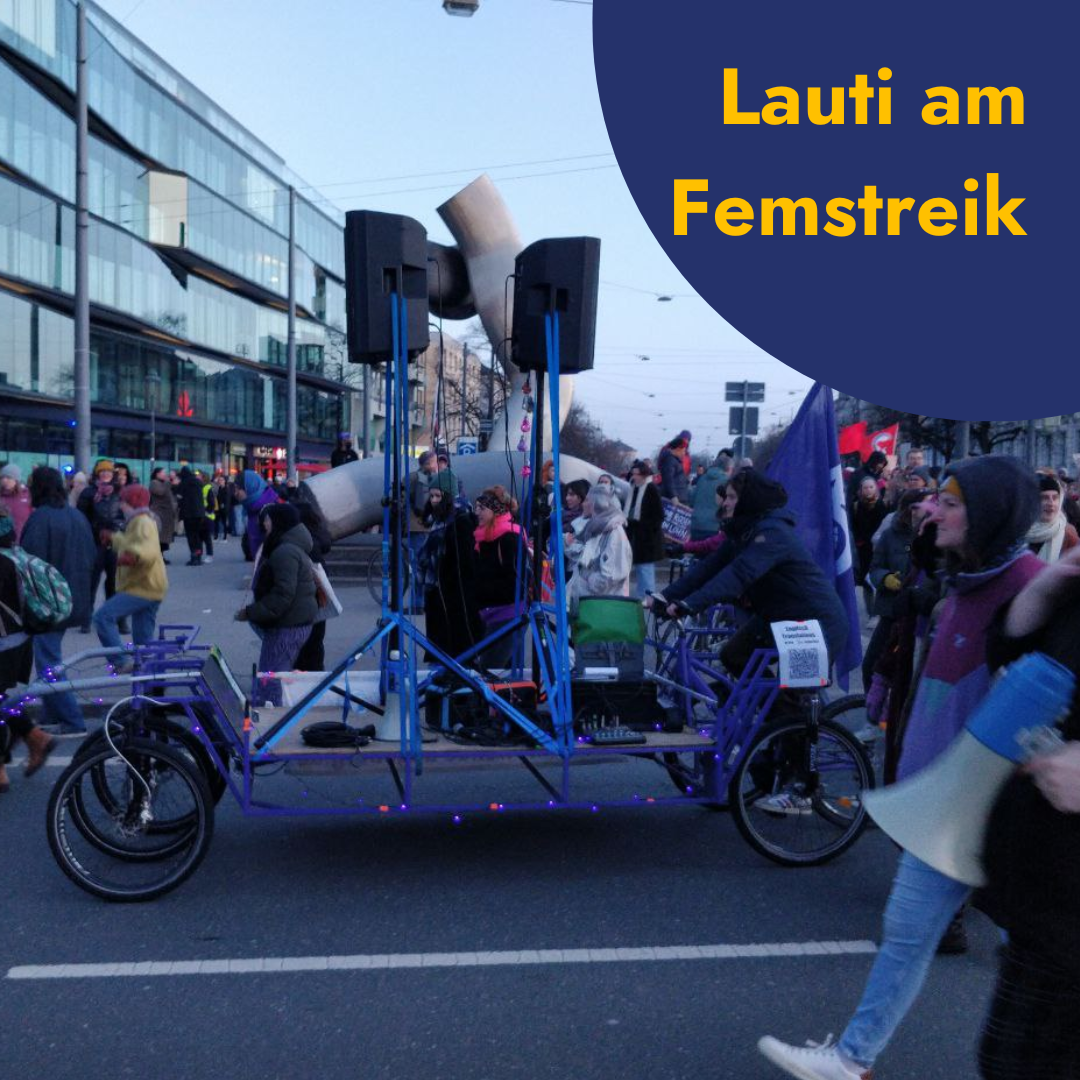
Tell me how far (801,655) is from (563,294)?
6.25 feet

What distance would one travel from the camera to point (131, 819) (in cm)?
552

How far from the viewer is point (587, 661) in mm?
6086

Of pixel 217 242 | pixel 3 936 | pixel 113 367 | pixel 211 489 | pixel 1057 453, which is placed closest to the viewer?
pixel 3 936

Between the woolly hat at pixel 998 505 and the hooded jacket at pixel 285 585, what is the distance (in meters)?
5.20

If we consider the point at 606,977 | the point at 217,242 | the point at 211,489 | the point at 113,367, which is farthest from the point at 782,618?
the point at 217,242

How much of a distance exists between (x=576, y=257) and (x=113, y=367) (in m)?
45.0

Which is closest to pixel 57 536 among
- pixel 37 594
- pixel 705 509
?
pixel 37 594

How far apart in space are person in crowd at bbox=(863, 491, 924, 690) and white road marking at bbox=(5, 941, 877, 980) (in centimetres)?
280

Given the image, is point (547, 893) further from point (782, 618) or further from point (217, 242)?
point (217, 242)

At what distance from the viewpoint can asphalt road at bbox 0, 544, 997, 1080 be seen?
4.02 meters

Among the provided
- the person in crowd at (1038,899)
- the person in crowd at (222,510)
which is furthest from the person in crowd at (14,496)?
the person in crowd at (222,510)

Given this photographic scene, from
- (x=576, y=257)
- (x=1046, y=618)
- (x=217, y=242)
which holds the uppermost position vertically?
(x=217, y=242)

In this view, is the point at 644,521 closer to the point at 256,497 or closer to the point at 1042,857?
the point at 256,497

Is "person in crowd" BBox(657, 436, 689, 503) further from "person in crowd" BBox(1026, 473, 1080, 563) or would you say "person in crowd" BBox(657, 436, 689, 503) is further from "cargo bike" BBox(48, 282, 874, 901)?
"cargo bike" BBox(48, 282, 874, 901)
